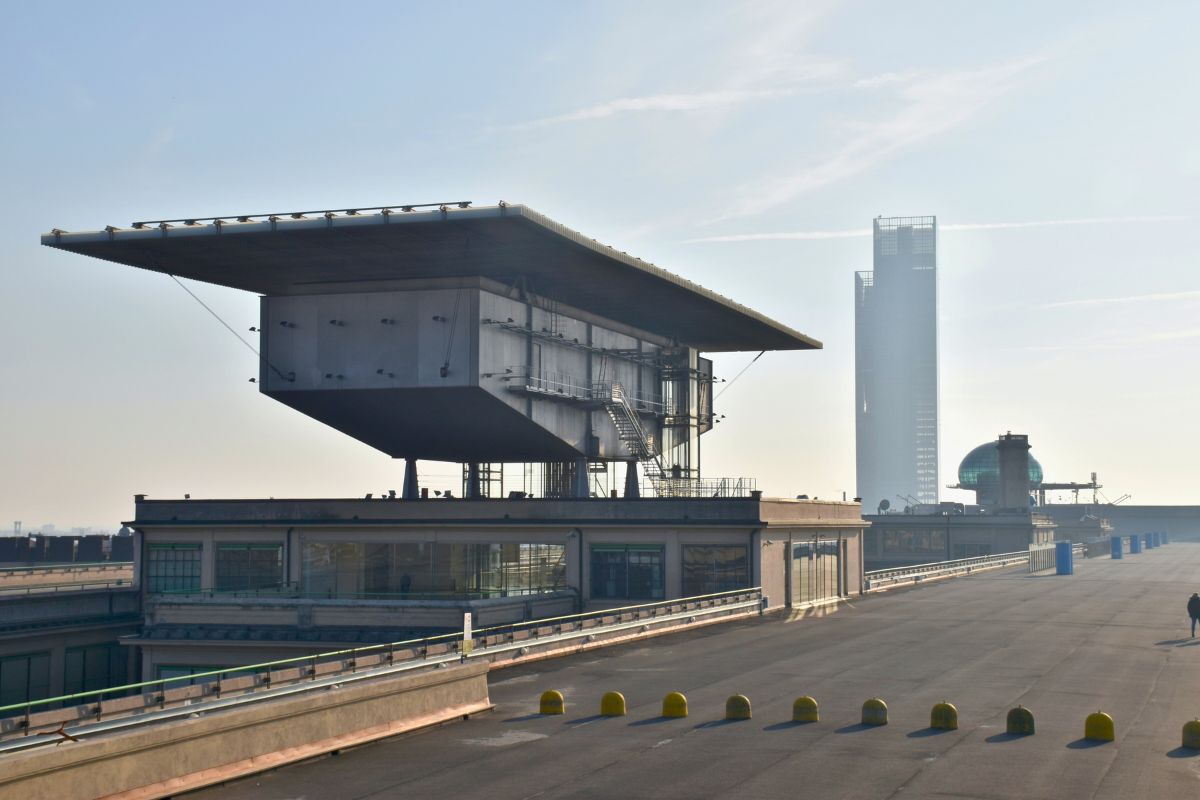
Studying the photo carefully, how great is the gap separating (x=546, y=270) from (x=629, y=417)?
13357 millimetres

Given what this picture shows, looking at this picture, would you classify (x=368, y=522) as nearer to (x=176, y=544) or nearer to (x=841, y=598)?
(x=176, y=544)

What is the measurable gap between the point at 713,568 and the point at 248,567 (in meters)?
22.7

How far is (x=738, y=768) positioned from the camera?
2125 cm

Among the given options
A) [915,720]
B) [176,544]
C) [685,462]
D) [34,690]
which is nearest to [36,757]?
[915,720]

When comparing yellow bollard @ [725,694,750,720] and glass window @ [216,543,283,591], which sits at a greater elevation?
glass window @ [216,543,283,591]

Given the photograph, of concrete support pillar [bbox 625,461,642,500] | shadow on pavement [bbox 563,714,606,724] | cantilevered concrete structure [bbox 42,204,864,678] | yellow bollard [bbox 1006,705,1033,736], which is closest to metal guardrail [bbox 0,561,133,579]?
cantilevered concrete structure [bbox 42,204,864,678]

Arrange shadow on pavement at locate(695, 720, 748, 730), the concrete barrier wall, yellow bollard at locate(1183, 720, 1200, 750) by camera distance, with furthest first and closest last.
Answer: shadow on pavement at locate(695, 720, 748, 730), yellow bollard at locate(1183, 720, 1200, 750), the concrete barrier wall

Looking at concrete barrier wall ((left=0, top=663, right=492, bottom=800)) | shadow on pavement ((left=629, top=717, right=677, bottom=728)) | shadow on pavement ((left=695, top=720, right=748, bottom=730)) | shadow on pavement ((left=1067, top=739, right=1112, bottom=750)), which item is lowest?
shadow on pavement ((left=1067, top=739, right=1112, bottom=750))

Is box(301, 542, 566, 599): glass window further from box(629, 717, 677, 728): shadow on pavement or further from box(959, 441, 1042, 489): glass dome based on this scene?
box(959, 441, 1042, 489): glass dome

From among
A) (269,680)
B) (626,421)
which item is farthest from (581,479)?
(269,680)

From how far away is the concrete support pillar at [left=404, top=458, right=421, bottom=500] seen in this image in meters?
71.6

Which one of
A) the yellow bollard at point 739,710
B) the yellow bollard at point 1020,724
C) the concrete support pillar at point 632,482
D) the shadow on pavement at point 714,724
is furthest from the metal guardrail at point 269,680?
the concrete support pillar at point 632,482

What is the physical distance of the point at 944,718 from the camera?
2512 cm

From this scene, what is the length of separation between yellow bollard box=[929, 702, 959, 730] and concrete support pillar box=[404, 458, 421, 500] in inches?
1928
